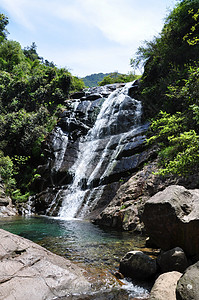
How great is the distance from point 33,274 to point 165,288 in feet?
7.50

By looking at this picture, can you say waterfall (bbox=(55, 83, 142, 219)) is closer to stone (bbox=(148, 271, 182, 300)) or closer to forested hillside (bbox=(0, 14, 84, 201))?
forested hillside (bbox=(0, 14, 84, 201))

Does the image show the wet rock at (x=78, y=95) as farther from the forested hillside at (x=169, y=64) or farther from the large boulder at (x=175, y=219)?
the large boulder at (x=175, y=219)

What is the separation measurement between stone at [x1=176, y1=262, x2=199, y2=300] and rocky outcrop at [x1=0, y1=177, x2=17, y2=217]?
534 inches

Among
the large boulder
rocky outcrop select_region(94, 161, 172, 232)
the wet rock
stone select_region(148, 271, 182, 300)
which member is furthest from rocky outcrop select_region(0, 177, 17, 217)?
the wet rock

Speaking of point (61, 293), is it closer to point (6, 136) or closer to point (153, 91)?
point (153, 91)

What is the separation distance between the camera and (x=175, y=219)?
4355mm

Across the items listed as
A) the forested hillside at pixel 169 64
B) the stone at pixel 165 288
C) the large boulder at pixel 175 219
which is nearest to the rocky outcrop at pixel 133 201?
the forested hillside at pixel 169 64

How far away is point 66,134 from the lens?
21344 millimetres

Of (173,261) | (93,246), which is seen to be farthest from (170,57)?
(173,261)

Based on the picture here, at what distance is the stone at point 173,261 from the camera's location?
13.2ft

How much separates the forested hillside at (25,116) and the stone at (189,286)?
51.2 ft

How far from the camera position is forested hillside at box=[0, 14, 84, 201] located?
1911 centimetres

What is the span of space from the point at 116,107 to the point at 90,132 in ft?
11.9

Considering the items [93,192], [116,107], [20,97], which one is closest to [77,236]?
[93,192]
